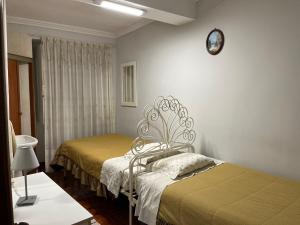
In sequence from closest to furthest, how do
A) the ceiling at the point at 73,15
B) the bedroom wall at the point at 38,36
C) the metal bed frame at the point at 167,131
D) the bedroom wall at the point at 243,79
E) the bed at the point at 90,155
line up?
the bedroom wall at the point at 243,79, the metal bed frame at the point at 167,131, the bed at the point at 90,155, the ceiling at the point at 73,15, the bedroom wall at the point at 38,36

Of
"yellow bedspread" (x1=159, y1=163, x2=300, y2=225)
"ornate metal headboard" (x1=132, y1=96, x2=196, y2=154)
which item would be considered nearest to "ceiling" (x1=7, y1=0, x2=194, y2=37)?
"ornate metal headboard" (x1=132, y1=96, x2=196, y2=154)

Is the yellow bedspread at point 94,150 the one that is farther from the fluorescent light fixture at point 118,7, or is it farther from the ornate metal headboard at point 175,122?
the fluorescent light fixture at point 118,7

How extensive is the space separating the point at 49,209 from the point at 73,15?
298 cm

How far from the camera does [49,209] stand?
156 cm

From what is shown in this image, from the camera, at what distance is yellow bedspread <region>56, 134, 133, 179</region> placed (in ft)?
9.59

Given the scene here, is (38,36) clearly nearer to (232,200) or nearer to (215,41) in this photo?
(215,41)

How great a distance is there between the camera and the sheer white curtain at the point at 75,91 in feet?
12.8

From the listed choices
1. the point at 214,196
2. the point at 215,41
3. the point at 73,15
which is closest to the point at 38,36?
the point at 73,15

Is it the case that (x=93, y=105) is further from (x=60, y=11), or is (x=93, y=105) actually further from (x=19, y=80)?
(x=60, y=11)

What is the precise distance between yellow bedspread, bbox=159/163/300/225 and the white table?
70 centimetres

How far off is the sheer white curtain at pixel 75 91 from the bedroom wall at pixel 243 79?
1.45m

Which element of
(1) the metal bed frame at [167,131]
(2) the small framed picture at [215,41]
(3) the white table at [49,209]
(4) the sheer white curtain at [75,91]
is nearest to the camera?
(3) the white table at [49,209]

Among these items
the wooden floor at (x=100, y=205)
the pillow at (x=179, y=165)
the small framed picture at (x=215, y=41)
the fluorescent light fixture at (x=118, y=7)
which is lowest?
the wooden floor at (x=100, y=205)

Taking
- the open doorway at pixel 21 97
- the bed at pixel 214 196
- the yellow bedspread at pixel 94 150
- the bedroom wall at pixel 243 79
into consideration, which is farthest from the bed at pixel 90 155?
the bedroom wall at pixel 243 79
